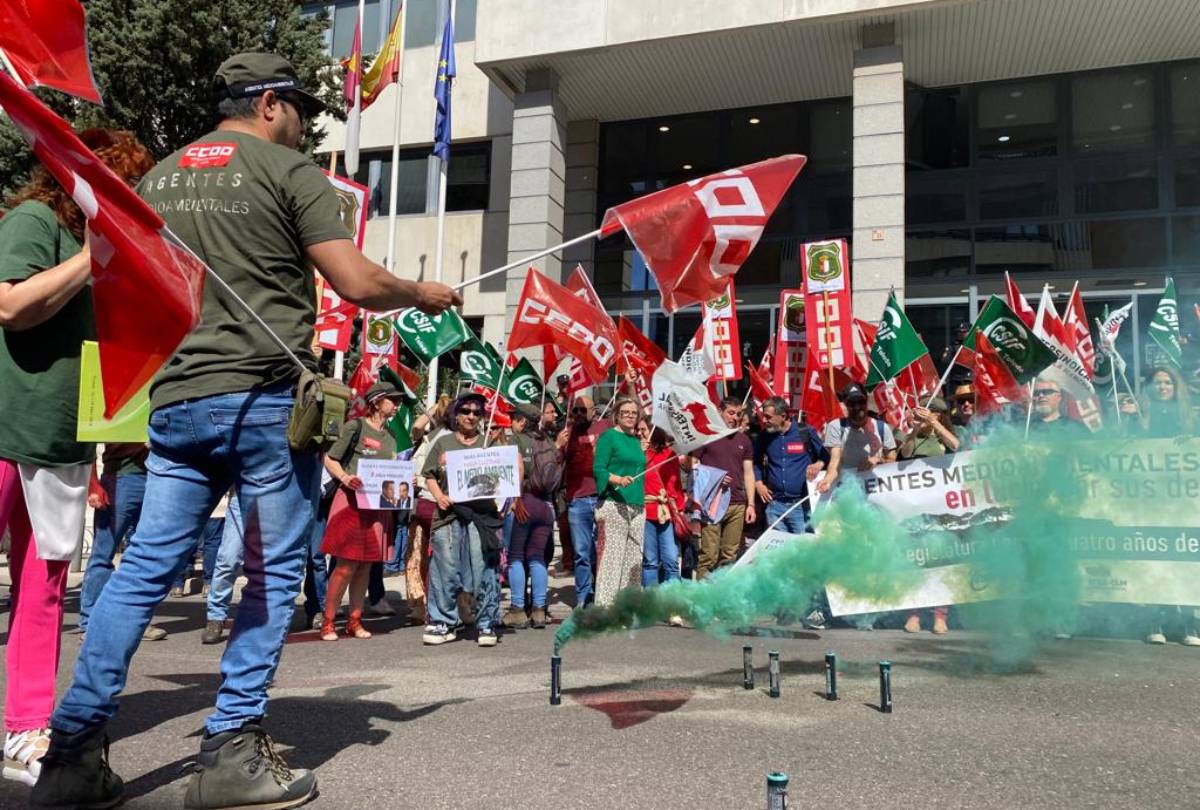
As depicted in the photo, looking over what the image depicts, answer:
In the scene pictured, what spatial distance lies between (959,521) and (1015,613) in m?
0.72

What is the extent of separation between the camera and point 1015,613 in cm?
592

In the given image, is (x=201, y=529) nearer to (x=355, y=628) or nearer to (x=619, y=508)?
(x=355, y=628)

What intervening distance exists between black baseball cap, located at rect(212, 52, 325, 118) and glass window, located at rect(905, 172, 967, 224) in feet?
57.0

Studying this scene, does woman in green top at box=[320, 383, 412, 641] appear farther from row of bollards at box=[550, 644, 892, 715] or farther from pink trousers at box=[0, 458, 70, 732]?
pink trousers at box=[0, 458, 70, 732]

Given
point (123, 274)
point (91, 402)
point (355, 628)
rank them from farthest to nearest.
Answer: point (355, 628) → point (91, 402) → point (123, 274)

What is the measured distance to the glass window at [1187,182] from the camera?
17109 mm

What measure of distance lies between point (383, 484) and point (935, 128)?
1562cm

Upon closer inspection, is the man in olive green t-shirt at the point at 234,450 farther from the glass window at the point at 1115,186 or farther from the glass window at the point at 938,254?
the glass window at the point at 1115,186

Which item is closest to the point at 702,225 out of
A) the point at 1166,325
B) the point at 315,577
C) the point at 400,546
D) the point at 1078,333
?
the point at 315,577

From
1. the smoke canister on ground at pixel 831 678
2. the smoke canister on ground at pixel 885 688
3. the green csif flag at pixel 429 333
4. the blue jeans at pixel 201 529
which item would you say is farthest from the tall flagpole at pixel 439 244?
the blue jeans at pixel 201 529

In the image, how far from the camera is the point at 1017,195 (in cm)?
1820

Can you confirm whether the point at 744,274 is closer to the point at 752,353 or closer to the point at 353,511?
the point at 752,353

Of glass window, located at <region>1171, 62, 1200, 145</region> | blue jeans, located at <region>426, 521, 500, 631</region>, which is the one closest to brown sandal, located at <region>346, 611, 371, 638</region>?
blue jeans, located at <region>426, 521, 500, 631</region>

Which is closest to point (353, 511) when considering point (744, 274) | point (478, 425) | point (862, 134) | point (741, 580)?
point (478, 425)
